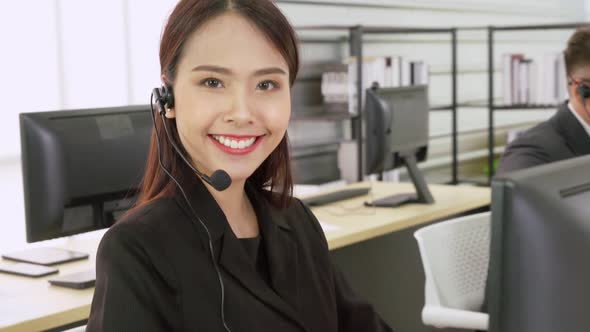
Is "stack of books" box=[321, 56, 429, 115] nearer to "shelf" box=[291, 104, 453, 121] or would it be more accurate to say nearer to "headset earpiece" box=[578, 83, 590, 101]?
"shelf" box=[291, 104, 453, 121]

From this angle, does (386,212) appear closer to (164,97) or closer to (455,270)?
(455,270)

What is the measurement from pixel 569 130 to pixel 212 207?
1.61 meters

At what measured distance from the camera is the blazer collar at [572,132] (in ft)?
8.65

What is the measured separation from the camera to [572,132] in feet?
8.71

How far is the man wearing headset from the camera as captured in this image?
8.52 feet

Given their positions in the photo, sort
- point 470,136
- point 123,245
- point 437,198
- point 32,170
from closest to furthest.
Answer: point 123,245 → point 32,170 → point 437,198 → point 470,136

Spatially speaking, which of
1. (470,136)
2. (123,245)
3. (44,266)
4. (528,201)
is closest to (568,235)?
(528,201)

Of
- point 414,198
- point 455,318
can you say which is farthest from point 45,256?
point 414,198

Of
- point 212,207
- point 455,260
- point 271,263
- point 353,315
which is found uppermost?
point 212,207

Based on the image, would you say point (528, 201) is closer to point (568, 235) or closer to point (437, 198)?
point (568, 235)

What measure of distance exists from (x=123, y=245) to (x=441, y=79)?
468 cm

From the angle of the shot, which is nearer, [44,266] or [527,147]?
[44,266]

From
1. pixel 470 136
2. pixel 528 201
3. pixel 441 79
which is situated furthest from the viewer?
pixel 470 136

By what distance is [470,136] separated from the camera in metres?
6.23
